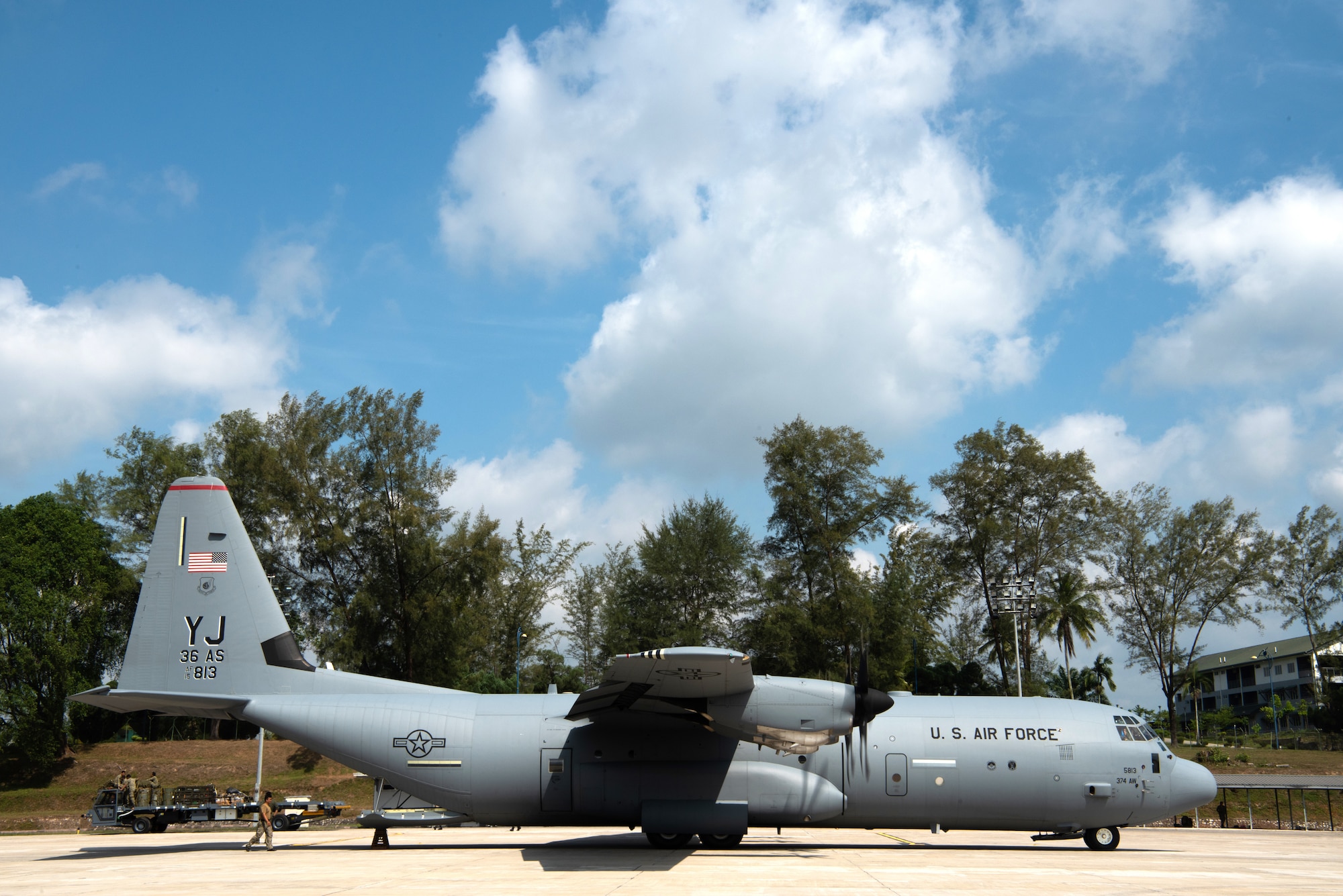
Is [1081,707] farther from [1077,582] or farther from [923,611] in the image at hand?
[1077,582]

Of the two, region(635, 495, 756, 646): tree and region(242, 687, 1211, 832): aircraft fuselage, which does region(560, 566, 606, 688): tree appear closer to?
region(635, 495, 756, 646): tree

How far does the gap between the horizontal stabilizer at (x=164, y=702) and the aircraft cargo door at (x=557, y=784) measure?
560cm

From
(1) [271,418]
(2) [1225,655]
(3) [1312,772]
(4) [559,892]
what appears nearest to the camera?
(4) [559,892]

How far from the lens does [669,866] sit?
13.9 m

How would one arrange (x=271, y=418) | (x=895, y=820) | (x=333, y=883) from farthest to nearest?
(x=271, y=418), (x=895, y=820), (x=333, y=883)

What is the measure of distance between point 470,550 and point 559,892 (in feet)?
107

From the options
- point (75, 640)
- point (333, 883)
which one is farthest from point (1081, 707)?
point (75, 640)

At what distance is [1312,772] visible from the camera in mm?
37281

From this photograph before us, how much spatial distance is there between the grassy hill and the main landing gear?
2054cm

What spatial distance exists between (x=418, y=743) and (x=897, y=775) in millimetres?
8462

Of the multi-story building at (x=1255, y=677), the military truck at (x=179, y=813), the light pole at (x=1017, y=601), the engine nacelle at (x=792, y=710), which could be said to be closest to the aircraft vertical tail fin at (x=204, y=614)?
the military truck at (x=179, y=813)

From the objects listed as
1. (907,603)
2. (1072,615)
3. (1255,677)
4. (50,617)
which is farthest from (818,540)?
(1255,677)

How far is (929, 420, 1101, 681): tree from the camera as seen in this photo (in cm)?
4150

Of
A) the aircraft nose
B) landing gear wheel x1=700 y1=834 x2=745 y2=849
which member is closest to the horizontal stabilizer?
landing gear wheel x1=700 y1=834 x2=745 y2=849
